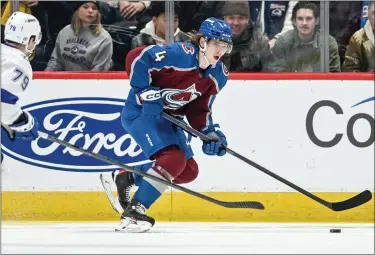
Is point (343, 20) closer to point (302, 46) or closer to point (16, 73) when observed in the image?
point (302, 46)

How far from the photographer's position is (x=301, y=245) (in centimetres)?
443

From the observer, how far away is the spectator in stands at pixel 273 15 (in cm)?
623

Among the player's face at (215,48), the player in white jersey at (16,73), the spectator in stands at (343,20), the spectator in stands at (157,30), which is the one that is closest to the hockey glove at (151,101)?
the player's face at (215,48)

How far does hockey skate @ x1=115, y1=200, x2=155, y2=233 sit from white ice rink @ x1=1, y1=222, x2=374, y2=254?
0.07 m

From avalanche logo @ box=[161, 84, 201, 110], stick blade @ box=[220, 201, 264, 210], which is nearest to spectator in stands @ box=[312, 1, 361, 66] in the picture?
avalanche logo @ box=[161, 84, 201, 110]

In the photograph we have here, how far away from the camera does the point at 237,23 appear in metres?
6.26

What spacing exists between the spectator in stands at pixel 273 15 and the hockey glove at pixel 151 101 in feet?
5.28

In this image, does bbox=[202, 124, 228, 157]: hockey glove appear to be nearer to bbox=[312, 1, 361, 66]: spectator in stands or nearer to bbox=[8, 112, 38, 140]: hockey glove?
bbox=[8, 112, 38, 140]: hockey glove

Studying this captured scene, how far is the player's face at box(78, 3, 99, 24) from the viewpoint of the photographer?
6223mm

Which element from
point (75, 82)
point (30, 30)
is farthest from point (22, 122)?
point (75, 82)

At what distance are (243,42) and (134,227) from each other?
1.75 metres

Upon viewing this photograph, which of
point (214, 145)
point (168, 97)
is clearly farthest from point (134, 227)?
point (168, 97)

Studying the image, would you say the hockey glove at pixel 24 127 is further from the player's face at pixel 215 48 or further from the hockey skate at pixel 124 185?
the player's face at pixel 215 48

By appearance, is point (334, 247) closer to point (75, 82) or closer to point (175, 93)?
point (175, 93)
